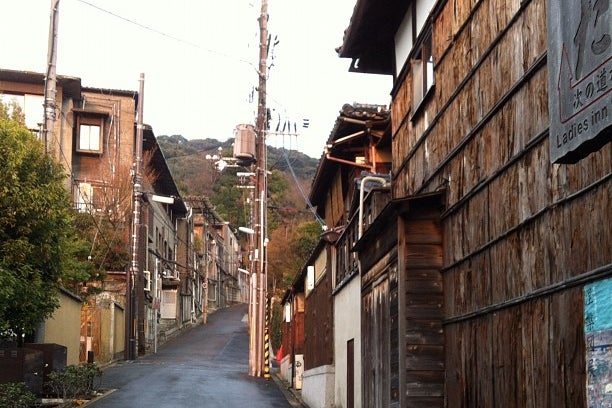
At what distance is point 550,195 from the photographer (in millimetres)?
6012

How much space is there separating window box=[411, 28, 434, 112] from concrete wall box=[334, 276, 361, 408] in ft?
17.1

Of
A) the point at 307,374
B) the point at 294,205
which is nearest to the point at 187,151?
the point at 294,205

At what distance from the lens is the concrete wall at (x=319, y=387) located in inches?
766

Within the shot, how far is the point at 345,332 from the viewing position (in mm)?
17844

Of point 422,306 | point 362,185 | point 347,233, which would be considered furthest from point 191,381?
point 422,306

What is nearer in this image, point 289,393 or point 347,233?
point 347,233

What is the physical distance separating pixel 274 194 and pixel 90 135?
33.9 metres

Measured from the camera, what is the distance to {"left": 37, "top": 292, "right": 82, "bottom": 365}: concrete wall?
24.9 metres

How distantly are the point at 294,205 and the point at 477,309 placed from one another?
7043 centimetres

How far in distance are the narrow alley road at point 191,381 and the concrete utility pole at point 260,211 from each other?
1185 millimetres

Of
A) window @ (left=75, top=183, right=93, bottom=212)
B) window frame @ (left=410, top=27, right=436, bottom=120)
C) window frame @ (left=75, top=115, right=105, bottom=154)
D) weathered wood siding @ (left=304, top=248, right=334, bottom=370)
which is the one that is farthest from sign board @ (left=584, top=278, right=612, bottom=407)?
window frame @ (left=75, top=115, right=105, bottom=154)

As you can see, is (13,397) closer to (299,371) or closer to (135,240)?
(299,371)

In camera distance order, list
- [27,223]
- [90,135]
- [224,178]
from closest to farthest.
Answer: [27,223] → [90,135] → [224,178]

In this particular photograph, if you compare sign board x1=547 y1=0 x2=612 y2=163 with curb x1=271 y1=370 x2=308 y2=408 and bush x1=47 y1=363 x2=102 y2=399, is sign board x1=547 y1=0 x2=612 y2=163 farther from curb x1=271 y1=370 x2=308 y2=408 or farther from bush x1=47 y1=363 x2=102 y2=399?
curb x1=271 y1=370 x2=308 y2=408
